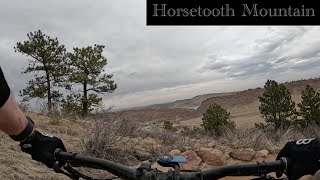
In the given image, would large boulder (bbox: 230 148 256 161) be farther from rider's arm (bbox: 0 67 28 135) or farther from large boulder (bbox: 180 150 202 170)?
rider's arm (bbox: 0 67 28 135)

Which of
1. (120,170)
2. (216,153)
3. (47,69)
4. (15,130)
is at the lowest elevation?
(216,153)

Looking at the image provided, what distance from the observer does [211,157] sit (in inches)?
270

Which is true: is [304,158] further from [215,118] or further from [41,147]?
[215,118]

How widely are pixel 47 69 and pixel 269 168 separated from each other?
89.1 feet

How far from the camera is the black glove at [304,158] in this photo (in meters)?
1.63

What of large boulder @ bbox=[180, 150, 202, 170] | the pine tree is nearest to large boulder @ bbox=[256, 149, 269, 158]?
large boulder @ bbox=[180, 150, 202, 170]

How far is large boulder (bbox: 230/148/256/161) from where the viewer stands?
284 inches

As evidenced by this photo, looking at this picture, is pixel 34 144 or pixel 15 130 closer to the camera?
pixel 15 130

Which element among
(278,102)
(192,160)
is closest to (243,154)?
(192,160)

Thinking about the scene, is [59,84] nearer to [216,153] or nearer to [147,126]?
[147,126]

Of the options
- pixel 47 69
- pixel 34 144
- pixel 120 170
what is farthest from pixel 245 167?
pixel 47 69

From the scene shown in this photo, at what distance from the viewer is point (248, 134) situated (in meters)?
9.47

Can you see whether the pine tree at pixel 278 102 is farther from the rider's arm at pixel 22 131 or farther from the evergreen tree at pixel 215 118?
the rider's arm at pixel 22 131

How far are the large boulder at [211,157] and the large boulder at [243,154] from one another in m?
0.41
